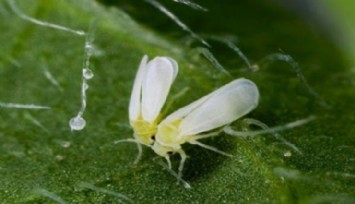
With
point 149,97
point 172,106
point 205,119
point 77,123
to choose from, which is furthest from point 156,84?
point 77,123

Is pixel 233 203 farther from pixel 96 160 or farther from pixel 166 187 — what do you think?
pixel 96 160

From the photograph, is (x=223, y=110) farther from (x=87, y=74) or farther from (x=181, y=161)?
(x=87, y=74)

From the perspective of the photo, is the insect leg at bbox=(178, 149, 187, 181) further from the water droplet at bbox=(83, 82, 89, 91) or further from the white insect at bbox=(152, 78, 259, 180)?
the water droplet at bbox=(83, 82, 89, 91)

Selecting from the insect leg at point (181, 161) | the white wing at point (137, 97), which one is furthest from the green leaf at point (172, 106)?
the white wing at point (137, 97)

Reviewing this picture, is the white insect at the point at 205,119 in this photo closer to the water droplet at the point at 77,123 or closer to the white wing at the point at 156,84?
the white wing at the point at 156,84

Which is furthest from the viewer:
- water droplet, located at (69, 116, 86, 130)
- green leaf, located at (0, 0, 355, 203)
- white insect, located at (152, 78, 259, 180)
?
water droplet, located at (69, 116, 86, 130)

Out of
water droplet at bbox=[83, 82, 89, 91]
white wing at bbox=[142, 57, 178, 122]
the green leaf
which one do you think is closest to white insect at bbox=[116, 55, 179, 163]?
white wing at bbox=[142, 57, 178, 122]

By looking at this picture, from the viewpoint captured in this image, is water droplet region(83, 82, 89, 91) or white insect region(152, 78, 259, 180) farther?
water droplet region(83, 82, 89, 91)
